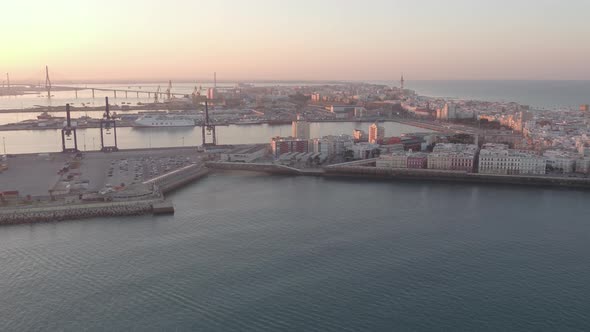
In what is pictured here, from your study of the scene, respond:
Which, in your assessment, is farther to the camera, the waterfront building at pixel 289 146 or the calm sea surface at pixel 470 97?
the calm sea surface at pixel 470 97

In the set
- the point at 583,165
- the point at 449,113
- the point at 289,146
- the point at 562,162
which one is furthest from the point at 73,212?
the point at 449,113

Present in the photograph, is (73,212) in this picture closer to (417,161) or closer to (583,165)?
(417,161)

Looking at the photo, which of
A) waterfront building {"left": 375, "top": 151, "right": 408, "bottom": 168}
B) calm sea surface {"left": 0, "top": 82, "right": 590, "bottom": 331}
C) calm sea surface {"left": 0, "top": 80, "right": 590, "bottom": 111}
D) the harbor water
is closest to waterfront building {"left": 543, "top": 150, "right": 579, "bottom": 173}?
calm sea surface {"left": 0, "top": 82, "right": 590, "bottom": 331}

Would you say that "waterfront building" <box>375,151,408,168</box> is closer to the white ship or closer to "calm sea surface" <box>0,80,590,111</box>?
the white ship

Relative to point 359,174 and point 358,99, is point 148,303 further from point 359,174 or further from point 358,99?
point 358,99

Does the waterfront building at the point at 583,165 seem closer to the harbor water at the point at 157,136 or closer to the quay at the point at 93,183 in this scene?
the quay at the point at 93,183

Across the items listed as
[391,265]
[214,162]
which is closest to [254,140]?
[214,162]

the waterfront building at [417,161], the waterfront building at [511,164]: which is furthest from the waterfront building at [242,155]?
the waterfront building at [511,164]
